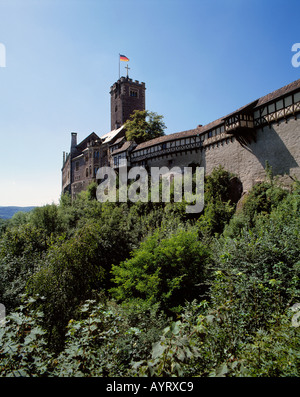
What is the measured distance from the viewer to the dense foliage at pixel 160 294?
3.78 m

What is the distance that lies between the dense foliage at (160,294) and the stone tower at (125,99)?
101ft

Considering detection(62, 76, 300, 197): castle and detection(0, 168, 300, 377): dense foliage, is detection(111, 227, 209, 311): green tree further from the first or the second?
detection(62, 76, 300, 197): castle

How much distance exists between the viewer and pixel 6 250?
15.8 m

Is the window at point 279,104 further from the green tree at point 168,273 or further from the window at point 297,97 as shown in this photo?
the green tree at point 168,273

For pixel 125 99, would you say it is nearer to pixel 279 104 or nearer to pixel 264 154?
pixel 264 154

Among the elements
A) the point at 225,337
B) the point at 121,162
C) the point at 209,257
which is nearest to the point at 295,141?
the point at 209,257

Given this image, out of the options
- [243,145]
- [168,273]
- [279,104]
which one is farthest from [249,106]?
[168,273]

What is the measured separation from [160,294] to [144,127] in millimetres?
33004

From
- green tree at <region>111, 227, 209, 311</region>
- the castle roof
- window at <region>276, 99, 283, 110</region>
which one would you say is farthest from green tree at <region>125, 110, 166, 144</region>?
green tree at <region>111, 227, 209, 311</region>

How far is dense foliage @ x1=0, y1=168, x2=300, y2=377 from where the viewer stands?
12.4ft

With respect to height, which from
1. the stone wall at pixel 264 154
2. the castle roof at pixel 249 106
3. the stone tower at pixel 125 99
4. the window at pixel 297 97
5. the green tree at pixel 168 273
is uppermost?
the stone tower at pixel 125 99

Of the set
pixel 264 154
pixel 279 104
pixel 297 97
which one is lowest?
pixel 264 154

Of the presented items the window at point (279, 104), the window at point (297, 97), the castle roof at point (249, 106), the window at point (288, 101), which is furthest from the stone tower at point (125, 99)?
the window at point (297, 97)

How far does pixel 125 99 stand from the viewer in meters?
51.0
